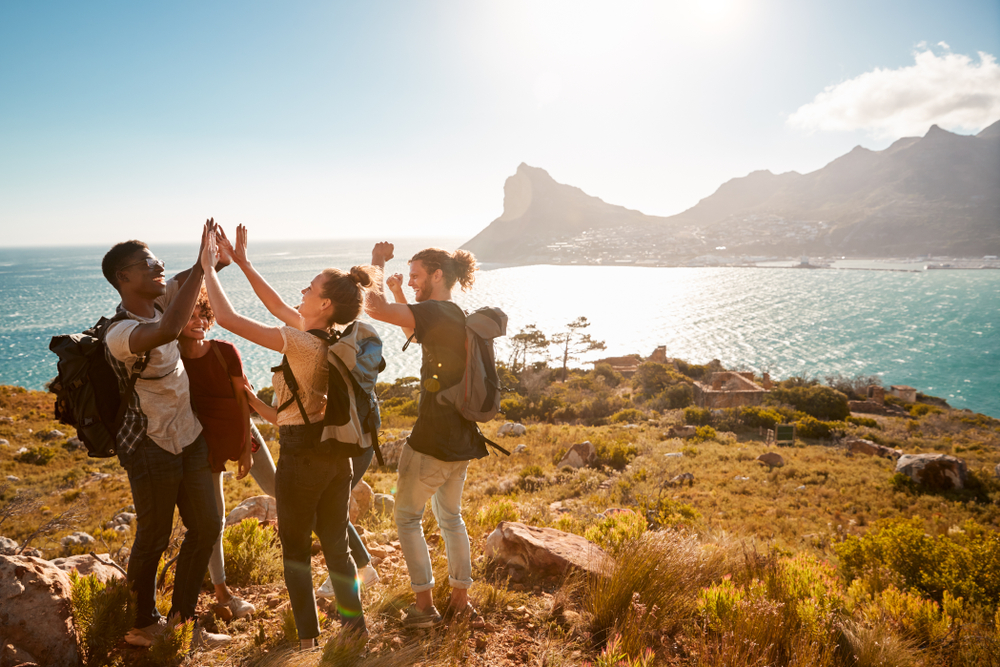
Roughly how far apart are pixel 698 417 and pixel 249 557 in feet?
80.5

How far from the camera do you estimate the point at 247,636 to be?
99.9 inches

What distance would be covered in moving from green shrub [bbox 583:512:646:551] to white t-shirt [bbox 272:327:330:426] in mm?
2683

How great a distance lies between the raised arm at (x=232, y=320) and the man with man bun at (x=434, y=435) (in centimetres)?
53

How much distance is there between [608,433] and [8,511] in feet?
58.6

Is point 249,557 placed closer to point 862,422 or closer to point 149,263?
point 149,263

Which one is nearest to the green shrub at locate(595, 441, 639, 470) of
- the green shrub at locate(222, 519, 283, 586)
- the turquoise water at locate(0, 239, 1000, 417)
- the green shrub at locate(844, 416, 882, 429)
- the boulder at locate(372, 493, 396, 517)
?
the boulder at locate(372, 493, 396, 517)

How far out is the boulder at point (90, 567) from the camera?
256 centimetres

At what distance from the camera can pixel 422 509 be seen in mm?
2430

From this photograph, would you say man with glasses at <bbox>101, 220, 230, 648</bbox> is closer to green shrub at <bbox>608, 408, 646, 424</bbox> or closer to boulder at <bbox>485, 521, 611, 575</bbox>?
boulder at <bbox>485, 521, 611, 575</bbox>

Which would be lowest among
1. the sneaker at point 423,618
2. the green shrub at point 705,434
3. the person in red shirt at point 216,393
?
the green shrub at point 705,434

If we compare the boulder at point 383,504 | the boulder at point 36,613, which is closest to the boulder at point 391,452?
the boulder at point 383,504

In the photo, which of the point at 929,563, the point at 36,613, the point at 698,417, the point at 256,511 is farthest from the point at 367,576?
the point at 698,417

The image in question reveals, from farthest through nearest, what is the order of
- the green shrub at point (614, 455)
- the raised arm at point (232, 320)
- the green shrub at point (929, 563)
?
1. the green shrub at point (614, 455)
2. the green shrub at point (929, 563)
3. the raised arm at point (232, 320)

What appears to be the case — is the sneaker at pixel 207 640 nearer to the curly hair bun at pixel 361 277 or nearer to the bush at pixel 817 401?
the curly hair bun at pixel 361 277
